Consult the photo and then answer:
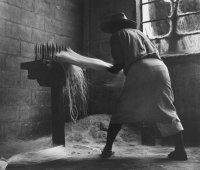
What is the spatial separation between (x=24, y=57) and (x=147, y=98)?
2.70 metres

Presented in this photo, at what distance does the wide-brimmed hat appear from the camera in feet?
12.0

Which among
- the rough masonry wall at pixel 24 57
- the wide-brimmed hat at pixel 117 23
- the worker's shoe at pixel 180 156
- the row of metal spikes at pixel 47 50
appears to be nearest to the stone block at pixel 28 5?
the rough masonry wall at pixel 24 57

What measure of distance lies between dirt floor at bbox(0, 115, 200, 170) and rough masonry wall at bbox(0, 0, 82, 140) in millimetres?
346

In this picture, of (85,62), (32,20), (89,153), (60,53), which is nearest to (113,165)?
(89,153)

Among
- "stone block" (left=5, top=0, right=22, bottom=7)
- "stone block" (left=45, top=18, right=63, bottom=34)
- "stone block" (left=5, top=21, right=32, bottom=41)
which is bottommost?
"stone block" (left=5, top=21, right=32, bottom=41)

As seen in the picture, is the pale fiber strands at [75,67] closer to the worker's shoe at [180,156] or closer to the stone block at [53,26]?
the worker's shoe at [180,156]

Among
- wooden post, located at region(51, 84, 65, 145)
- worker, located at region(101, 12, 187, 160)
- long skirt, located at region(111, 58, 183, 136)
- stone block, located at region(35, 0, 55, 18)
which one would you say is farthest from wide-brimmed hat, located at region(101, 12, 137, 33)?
stone block, located at region(35, 0, 55, 18)

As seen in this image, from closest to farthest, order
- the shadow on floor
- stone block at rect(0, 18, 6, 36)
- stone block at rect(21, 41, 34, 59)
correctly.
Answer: the shadow on floor → stone block at rect(0, 18, 6, 36) → stone block at rect(21, 41, 34, 59)

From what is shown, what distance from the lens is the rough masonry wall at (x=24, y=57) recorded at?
4902 millimetres

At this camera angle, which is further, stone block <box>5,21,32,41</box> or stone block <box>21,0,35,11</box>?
stone block <box>21,0,35,11</box>

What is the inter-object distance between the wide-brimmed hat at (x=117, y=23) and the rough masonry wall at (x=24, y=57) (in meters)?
1.99

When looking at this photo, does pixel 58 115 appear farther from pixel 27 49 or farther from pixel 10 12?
pixel 10 12

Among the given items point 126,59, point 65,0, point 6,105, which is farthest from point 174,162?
point 65,0

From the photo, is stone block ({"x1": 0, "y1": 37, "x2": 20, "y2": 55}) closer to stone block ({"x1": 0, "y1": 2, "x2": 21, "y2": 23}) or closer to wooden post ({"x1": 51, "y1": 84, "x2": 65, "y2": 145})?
stone block ({"x1": 0, "y1": 2, "x2": 21, "y2": 23})
